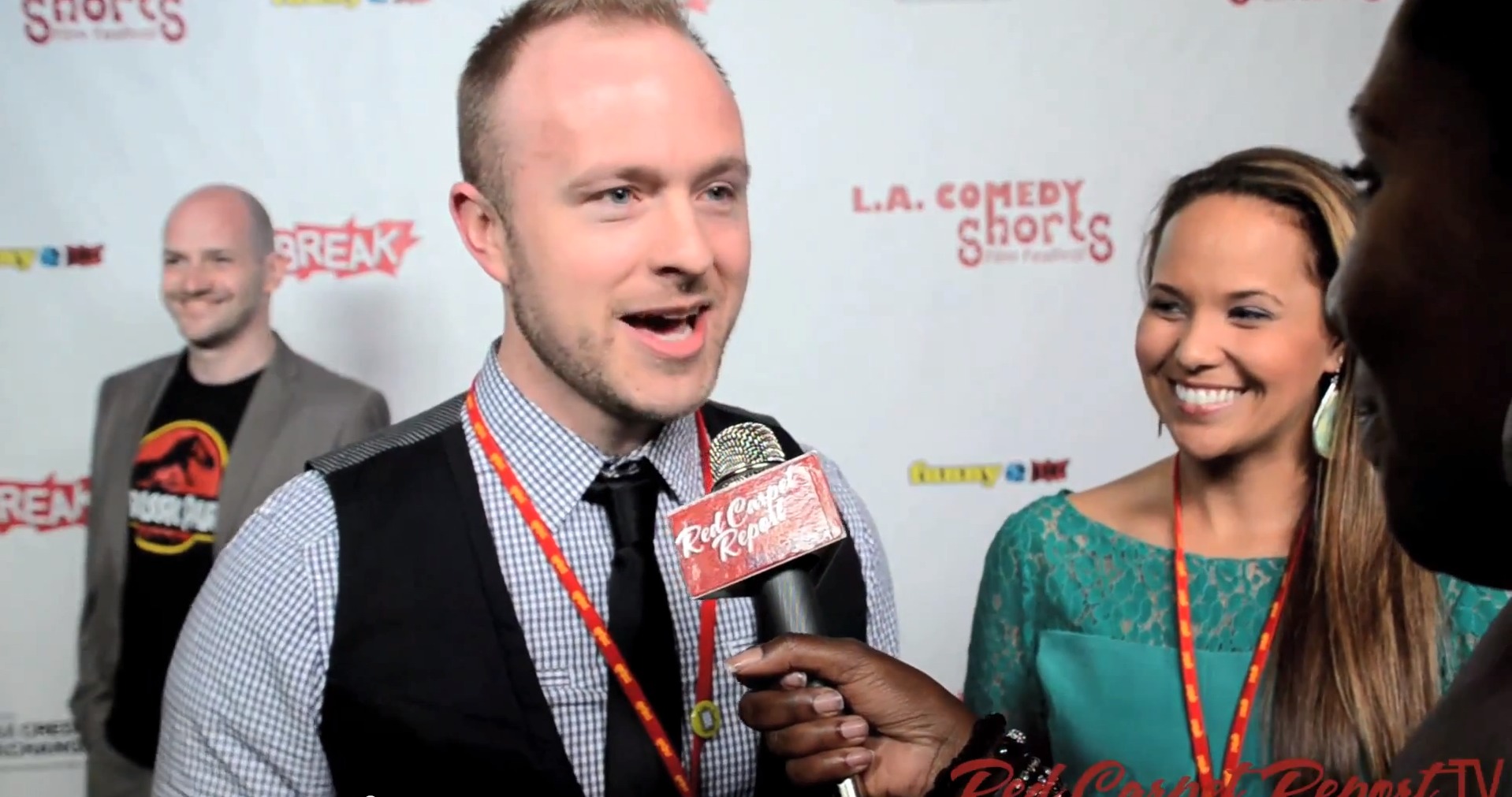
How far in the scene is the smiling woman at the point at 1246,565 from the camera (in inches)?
54.2

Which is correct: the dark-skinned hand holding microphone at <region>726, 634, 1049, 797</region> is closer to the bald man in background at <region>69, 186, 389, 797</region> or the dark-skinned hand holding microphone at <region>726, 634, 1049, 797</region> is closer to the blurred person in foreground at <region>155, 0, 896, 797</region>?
the blurred person in foreground at <region>155, 0, 896, 797</region>

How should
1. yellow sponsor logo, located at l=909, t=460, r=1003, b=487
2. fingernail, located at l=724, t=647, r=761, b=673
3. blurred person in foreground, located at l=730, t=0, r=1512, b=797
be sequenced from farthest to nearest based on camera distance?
yellow sponsor logo, located at l=909, t=460, r=1003, b=487
fingernail, located at l=724, t=647, r=761, b=673
blurred person in foreground, located at l=730, t=0, r=1512, b=797

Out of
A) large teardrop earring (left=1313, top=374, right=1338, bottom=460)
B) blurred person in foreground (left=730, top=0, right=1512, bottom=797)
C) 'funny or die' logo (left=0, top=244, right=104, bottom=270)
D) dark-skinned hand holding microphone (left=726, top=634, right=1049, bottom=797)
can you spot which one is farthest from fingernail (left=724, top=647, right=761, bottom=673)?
'funny or die' logo (left=0, top=244, right=104, bottom=270)

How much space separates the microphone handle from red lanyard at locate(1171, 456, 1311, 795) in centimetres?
65

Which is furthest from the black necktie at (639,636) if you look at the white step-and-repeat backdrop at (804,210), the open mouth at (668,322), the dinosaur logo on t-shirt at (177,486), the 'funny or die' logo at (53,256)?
the 'funny or die' logo at (53,256)

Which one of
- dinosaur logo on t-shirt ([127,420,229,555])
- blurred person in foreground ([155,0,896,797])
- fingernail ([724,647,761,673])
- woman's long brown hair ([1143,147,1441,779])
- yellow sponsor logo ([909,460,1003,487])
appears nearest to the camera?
fingernail ([724,647,761,673])

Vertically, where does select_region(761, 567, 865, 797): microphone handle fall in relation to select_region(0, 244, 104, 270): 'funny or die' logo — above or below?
below

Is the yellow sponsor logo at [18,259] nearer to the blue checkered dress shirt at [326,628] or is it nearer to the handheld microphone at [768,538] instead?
the blue checkered dress shirt at [326,628]

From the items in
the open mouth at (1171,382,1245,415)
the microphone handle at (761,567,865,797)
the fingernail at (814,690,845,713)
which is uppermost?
the open mouth at (1171,382,1245,415)

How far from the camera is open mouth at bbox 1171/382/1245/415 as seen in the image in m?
A: 1.41

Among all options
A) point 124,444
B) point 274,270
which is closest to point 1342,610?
point 274,270

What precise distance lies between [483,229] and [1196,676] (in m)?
0.90

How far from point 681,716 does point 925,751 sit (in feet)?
0.79

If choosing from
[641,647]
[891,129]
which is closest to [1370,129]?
[641,647]
